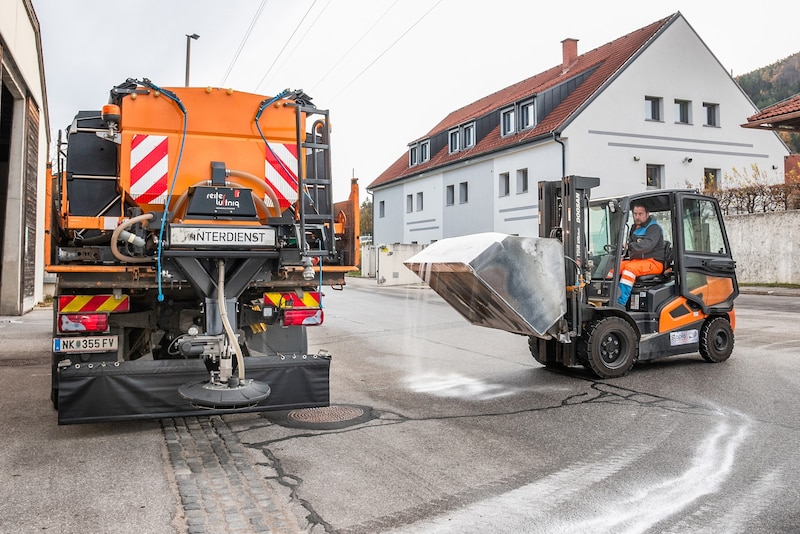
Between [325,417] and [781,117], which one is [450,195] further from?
[325,417]

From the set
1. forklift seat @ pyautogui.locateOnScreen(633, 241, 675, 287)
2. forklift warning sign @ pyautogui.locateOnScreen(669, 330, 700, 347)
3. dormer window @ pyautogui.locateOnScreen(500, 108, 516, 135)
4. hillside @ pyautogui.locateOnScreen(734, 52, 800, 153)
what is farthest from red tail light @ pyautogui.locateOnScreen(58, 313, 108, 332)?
hillside @ pyautogui.locateOnScreen(734, 52, 800, 153)

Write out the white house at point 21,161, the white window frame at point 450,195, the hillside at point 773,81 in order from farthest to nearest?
the hillside at point 773,81 < the white window frame at point 450,195 < the white house at point 21,161

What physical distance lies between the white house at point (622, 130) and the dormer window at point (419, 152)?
6257 mm

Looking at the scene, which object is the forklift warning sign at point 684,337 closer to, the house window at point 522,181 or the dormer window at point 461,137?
the house window at point 522,181

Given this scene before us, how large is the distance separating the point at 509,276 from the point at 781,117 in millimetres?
14892

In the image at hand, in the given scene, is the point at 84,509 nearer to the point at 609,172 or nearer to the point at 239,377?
the point at 239,377

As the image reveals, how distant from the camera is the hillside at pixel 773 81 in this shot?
87375 mm

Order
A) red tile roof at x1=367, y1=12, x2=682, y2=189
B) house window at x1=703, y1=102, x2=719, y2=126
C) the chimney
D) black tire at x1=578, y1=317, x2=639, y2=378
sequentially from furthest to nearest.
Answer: the chimney
house window at x1=703, y1=102, x2=719, y2=126
red tile roof at x1=367, y1=12, x2=682, y2=189
black tire at x1=578, y1=317, x2=639, y2=378

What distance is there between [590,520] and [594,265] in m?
5.15

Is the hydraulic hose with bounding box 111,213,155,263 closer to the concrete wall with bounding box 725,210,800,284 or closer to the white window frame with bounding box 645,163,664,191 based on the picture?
the concrete wall with bounding box 725,210,800,284

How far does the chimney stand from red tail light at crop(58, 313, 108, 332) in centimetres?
3179

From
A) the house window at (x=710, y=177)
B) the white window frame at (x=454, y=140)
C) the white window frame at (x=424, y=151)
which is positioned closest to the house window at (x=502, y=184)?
the white window frame at (x=454, y=140)

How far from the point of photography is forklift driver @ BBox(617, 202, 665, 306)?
26.9 ft

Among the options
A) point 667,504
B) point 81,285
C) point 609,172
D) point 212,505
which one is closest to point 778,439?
point 667,504
